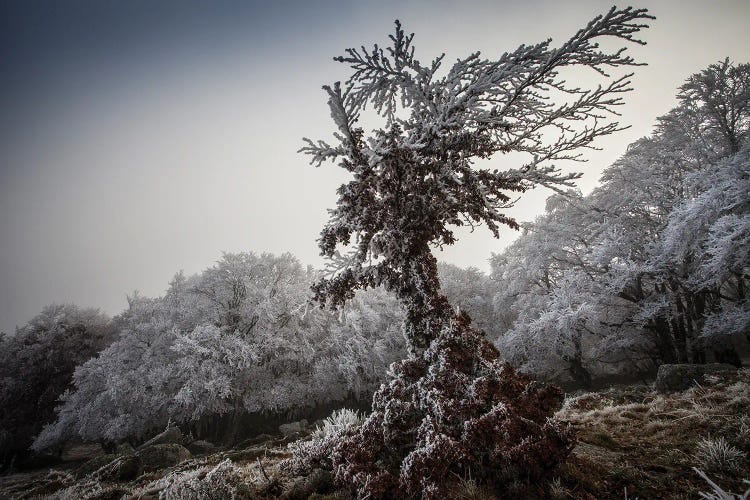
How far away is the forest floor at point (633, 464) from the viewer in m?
3.47

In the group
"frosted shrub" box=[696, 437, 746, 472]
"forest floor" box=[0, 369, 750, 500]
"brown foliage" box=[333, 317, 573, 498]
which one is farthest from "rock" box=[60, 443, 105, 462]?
"frosted shrub" box=[696, 437, 746, 472]

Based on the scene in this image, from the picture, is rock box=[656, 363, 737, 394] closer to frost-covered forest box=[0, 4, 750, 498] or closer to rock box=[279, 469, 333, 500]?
frost-covered forest box=[0, 4, 750, 498]

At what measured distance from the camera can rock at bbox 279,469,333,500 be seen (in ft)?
14.4

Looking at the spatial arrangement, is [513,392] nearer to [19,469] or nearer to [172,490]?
[172,490]

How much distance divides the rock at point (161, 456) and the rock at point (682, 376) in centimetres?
1428

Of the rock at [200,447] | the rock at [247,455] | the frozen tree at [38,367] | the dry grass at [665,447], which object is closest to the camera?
the dry grass at [665,447]

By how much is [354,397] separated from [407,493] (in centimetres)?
1885

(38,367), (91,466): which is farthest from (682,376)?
(38,367)

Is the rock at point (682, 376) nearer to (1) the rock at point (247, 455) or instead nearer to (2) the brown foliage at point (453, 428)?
(2) the brown foliage at point (453, 428)

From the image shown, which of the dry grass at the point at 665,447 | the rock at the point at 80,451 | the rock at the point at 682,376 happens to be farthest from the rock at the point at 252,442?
the rock at the point at 80,451

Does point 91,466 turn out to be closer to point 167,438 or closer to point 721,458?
point 167,438

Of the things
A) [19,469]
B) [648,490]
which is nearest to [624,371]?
[648,490]

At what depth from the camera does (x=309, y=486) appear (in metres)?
4.47

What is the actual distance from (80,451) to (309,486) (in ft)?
101
